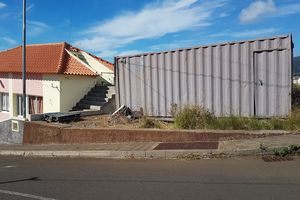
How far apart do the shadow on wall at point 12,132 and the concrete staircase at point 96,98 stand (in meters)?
3.66

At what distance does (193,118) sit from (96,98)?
8855 millimetres

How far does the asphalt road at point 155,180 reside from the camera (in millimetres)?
6820

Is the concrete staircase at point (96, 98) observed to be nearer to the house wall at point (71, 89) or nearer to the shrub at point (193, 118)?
the house wall at point (71, 89)

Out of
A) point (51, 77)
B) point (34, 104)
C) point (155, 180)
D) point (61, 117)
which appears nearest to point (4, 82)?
point (34, 104)

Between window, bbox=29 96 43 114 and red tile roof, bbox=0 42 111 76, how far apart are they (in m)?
1.56

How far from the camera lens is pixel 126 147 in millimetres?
12219

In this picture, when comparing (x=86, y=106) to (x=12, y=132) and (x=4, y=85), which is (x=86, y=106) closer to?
(x=12, y=132)

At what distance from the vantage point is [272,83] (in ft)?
41.8

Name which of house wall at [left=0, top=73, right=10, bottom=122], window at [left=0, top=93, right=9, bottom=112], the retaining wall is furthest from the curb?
window at [left=0, top=93, right=9, bottom=112]

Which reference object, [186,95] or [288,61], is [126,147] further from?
[288,61]

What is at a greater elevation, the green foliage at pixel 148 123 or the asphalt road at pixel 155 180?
the green foliage at pixel 148 123

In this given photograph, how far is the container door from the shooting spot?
1248 cm

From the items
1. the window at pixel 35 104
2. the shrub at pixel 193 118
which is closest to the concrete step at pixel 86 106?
the window at pixel 35 104

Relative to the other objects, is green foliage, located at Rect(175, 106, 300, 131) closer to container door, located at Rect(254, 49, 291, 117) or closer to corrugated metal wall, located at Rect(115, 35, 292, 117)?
container door, located at Rect(254, 49, 291, 117)
